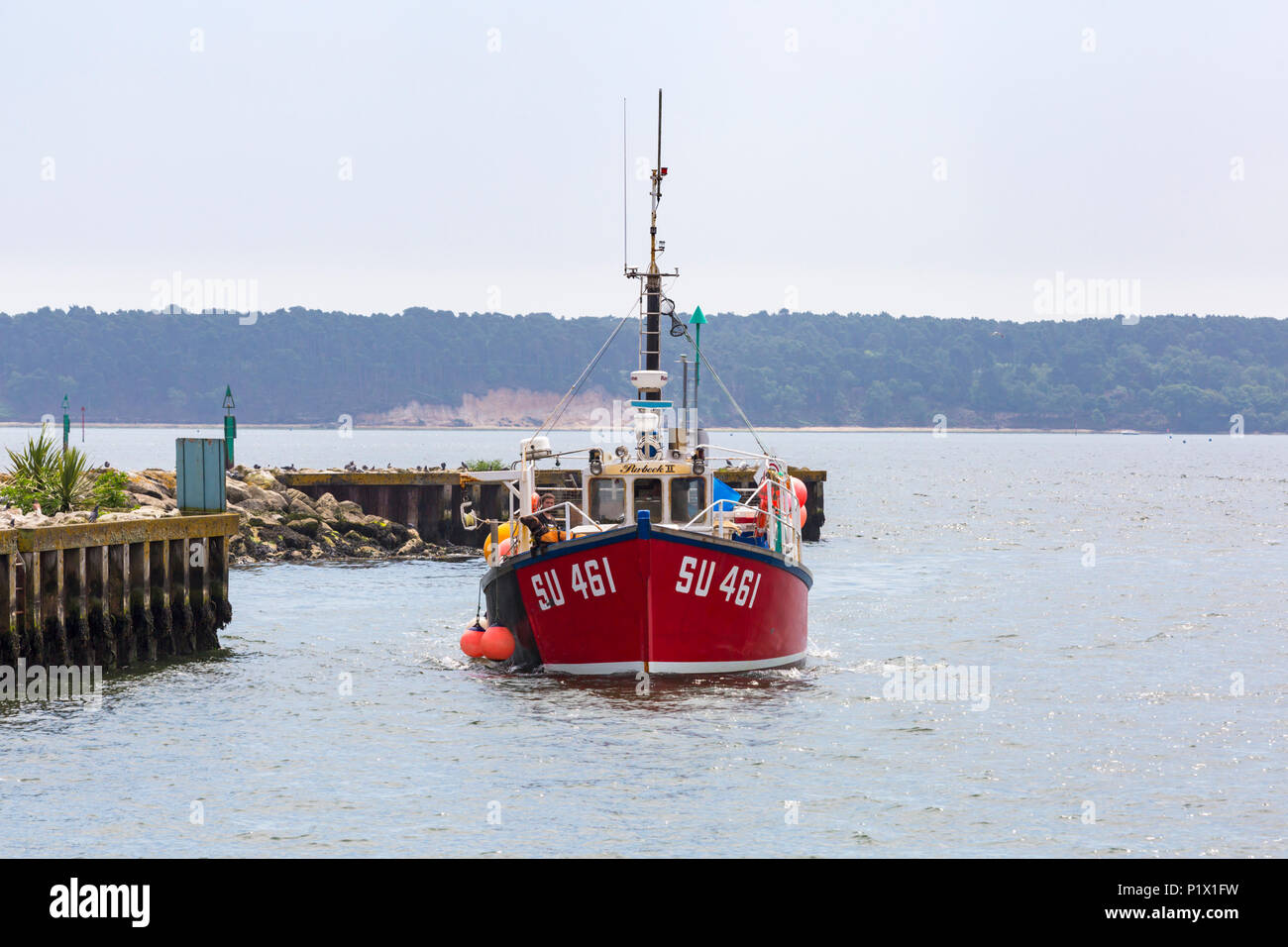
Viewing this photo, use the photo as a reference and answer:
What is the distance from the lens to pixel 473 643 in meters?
27.6

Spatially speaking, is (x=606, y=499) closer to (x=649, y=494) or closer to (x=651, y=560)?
(x=649, y=494)

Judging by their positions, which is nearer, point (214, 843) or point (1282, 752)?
point (214, 843)

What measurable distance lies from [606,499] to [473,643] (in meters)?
4.23

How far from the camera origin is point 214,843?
54.7ft

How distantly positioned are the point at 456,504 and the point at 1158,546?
1179 inches

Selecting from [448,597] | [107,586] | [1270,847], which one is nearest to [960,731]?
[1270,847]

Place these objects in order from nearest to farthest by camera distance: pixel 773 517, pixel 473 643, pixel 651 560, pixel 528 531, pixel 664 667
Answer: pixel 651 560 → pixel 664 667 → pixel 773 517 → pixel 528 531 → pixel 473 643

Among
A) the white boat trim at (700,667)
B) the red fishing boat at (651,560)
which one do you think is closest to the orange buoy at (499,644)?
the red fishing boat at (651,560)

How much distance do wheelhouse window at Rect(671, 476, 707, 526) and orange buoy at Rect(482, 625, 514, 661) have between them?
366 cm

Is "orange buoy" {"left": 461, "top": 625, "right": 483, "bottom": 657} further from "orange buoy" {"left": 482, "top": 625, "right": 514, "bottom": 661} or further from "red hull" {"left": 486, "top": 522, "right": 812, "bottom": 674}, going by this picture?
"red hull" {"left": 486, "top": 522, "right": 812, "bottom": 674}

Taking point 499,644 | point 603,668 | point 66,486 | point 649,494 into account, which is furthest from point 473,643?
point 66,486

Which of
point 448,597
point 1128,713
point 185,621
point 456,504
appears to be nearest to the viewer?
point 1128,713

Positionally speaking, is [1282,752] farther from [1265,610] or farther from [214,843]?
[1265,610]

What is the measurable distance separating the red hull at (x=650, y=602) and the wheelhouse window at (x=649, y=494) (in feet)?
7.12
